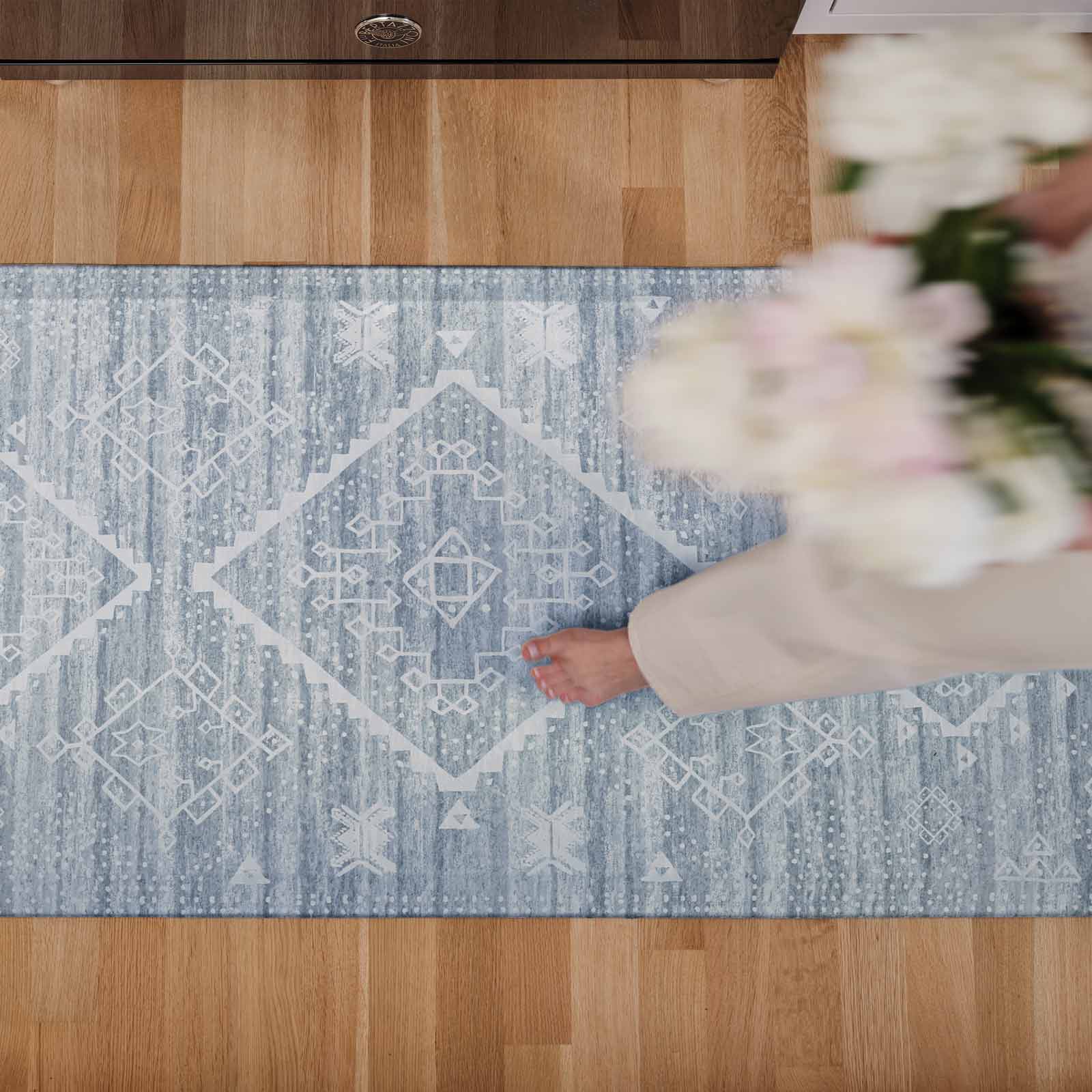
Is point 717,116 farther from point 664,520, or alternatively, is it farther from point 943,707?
point 943,707

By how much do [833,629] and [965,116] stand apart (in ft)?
1.80

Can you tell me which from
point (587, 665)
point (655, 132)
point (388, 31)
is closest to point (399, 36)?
point (388, 31)

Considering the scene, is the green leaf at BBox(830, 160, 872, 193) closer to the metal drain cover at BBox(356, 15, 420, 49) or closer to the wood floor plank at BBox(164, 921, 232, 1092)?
the metal drain cover at BBox(356, 15, 420, 49)

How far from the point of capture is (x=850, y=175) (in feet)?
1.32

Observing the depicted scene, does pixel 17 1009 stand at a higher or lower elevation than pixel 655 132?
lower

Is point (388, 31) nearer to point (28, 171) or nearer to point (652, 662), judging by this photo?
point (28, 171)

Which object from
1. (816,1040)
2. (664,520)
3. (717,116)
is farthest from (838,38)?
(816,1040)

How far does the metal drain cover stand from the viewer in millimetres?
1136

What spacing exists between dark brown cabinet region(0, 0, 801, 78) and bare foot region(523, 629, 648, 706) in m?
0.81

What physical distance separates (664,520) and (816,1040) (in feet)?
2.48

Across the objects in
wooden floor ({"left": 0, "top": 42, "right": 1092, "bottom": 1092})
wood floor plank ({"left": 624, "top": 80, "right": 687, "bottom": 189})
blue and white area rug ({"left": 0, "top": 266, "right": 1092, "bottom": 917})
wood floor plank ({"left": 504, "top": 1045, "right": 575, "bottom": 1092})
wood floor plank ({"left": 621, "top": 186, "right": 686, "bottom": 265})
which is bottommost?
wood floor plank ({"left": 504, "top": 1045, "right": 575, "bottom": 1092})

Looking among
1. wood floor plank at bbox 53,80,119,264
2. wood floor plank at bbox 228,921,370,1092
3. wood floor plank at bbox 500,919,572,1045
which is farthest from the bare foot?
wood floor plank at bbox 53,80,119,264

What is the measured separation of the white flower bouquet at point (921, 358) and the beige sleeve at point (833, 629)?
1.04ft

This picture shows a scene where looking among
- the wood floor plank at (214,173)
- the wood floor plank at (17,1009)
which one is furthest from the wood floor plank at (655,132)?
the wood floor plank at (17,1009)
